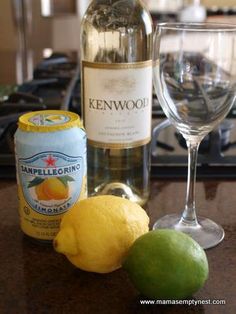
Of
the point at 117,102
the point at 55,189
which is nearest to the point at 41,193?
the point at 55,189

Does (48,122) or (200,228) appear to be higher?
(48,122)

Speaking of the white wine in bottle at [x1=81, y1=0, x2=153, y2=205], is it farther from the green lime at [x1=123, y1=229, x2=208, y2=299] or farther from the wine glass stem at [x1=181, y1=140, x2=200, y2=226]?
the green lime at [x1=123, y1=229, x2=208, y2=299]

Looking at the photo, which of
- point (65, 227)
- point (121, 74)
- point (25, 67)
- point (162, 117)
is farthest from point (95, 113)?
point (25, 67)

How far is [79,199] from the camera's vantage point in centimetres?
47

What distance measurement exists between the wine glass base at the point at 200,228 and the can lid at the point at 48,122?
0.15 meters

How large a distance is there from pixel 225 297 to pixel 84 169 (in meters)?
0.18

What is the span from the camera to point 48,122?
46 centimetres

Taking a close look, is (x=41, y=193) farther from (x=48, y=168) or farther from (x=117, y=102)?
(x=117, y=102)

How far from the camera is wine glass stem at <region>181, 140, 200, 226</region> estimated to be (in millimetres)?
504

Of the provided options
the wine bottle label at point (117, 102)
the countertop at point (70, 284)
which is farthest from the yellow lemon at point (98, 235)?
the wine bottle label at point (117, 102)

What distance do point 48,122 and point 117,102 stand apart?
0.10m

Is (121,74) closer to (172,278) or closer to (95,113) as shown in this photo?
(95,113)

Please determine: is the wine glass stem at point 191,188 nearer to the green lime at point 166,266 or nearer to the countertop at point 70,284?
the countertop at point 70,284

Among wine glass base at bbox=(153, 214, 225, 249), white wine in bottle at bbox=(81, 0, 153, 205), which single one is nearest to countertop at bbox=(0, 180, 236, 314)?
wine glass base at bbox=(153, 214, 225, 249)
